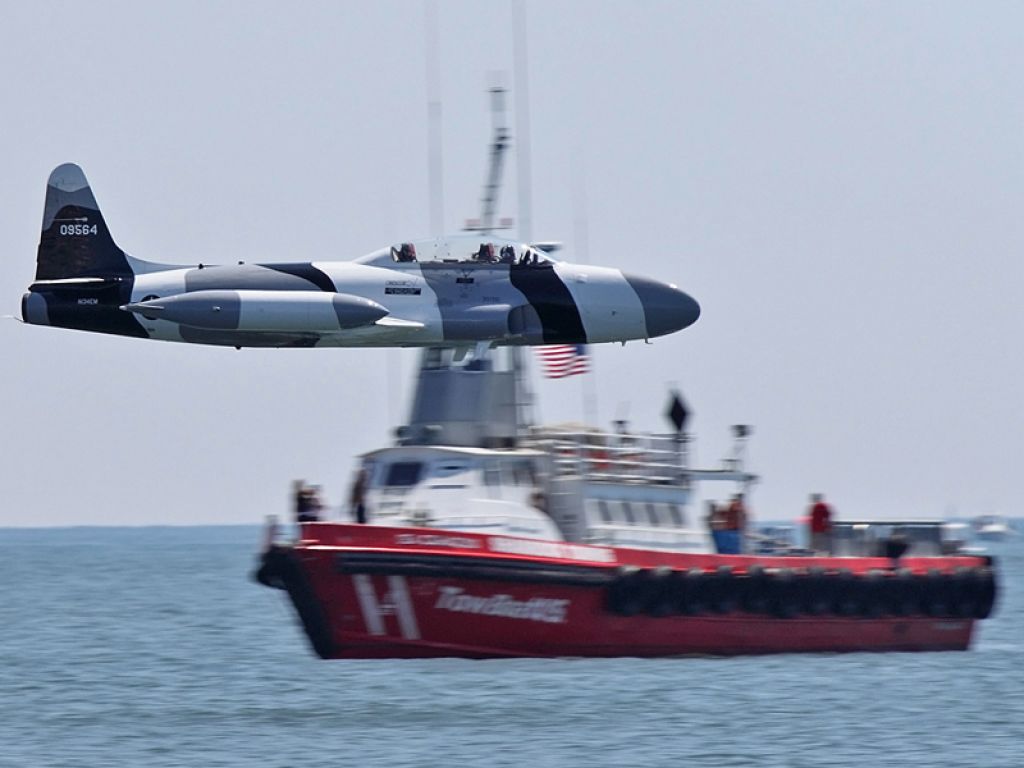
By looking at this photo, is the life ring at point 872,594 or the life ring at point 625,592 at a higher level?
the life ring at point 625,592

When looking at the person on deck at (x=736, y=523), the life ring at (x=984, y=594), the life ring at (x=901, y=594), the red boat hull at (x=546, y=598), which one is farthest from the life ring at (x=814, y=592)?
the life ring at (x=984, y=594)

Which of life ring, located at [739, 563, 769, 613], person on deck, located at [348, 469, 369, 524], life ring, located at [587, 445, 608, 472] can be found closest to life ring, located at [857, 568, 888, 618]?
life ring, located at [739, 563, 769, 613]

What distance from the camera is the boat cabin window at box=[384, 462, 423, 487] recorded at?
109 ft

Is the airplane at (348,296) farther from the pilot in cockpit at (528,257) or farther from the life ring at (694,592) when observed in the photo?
the life ring at (694,592)

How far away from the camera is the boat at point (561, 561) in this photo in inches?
1211

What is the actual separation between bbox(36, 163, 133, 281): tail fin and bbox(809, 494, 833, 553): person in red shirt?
14.1 meters

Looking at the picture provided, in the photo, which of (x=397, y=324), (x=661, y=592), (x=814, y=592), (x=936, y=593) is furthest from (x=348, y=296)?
(x=936, y=593)

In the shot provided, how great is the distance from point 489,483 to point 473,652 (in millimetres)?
3221

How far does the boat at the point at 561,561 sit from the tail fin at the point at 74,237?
4.89m

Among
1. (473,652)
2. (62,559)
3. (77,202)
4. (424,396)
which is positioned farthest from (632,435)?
(62,559)

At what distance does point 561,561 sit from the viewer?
32.0 meters

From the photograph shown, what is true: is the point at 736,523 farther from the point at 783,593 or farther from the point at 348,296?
the point at 348,296

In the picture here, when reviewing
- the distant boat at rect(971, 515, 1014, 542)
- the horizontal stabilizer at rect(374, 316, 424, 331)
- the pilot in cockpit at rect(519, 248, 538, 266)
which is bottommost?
the distant boat at rect(971, 515, 1014, 542)

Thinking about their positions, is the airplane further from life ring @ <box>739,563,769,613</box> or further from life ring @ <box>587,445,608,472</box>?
life ring @ <box>739,563,769,613</box>
